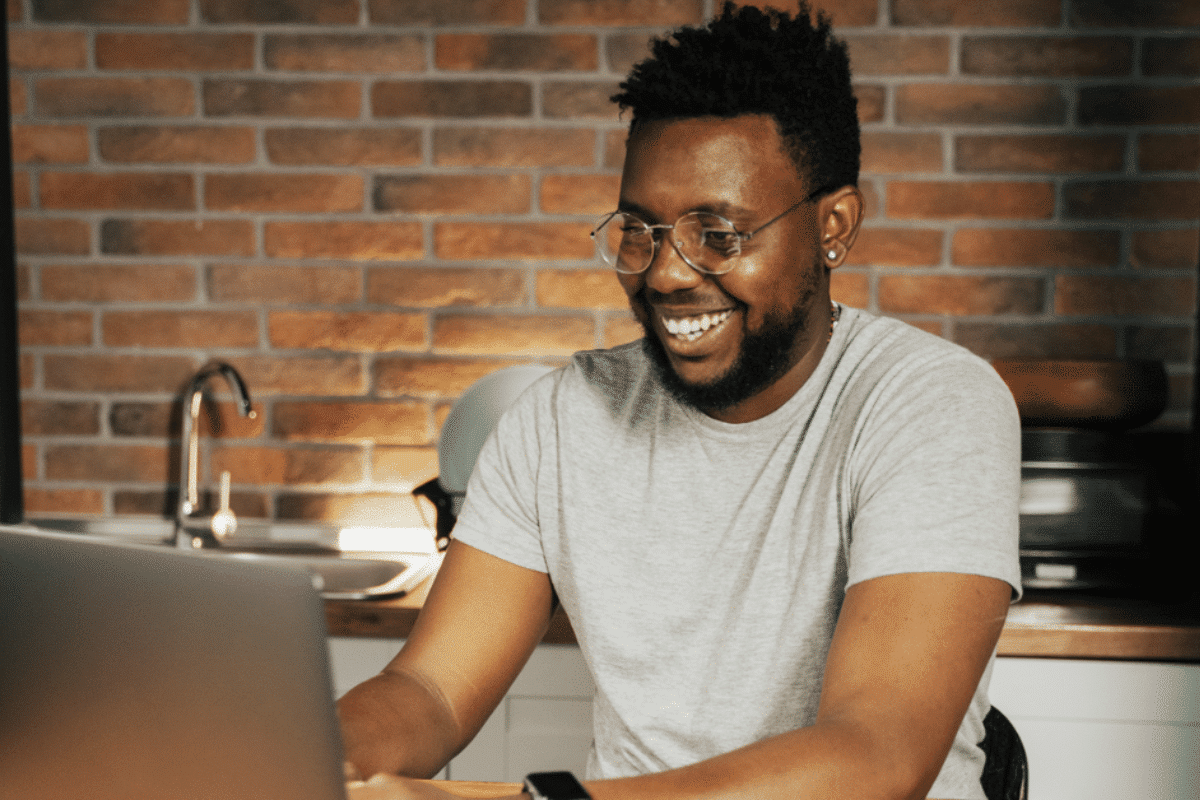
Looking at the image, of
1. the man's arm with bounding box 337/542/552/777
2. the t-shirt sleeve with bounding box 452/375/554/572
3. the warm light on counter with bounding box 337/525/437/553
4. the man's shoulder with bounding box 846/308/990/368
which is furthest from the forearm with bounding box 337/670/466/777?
the warm light on counter with bounding box 337/525/437/553

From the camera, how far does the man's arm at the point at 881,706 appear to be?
77 cm

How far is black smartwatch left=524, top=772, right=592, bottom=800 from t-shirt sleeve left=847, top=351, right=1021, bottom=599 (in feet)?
1.11

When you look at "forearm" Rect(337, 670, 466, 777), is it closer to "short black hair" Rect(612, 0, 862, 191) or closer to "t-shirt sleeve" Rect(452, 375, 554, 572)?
"t-shirt sleeve" Rect(452, 375, 554, 572)

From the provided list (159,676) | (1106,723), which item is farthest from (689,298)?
(1106,723)

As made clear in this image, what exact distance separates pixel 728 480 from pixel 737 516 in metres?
0.05

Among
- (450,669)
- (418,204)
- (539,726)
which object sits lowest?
(539,726)

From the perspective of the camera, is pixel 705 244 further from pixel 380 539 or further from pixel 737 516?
pixel 380 539

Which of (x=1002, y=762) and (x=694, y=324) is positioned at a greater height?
(x=694, y=324)

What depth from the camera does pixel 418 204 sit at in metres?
1.88

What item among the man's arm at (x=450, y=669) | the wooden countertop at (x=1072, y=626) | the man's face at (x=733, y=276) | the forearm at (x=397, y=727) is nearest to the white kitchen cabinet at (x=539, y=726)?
the wooden countertop at (x=1072, y=626)

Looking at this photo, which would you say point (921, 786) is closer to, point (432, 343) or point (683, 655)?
point (683, 655)

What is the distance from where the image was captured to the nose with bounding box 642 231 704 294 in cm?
106

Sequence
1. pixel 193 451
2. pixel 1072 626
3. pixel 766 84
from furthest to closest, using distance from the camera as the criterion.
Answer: pixel 193 451
pixel 1072 626
pixel 766 84

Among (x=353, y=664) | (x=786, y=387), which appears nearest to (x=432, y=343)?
(x=353, y=664)
